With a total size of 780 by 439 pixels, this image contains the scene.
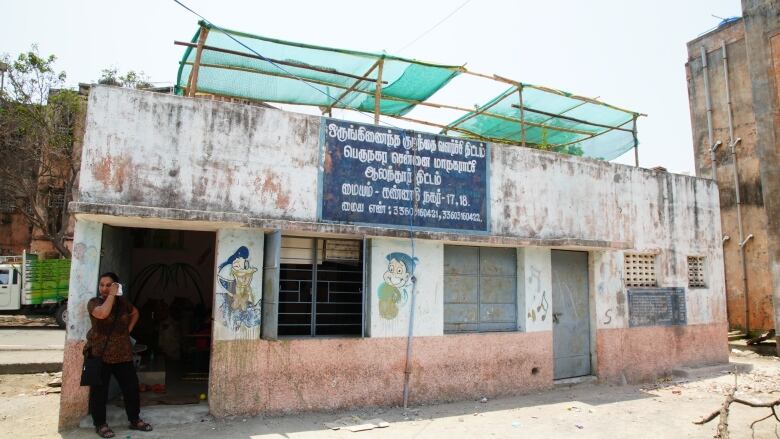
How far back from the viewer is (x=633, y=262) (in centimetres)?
955

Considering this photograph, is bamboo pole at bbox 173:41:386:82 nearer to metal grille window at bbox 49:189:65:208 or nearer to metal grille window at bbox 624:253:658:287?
metal grille window at bbox 624:253:658:287

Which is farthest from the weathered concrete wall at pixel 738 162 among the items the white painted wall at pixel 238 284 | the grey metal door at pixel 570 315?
the white painted wall at pixel 238 284

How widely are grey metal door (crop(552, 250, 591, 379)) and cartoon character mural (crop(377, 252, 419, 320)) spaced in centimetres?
293

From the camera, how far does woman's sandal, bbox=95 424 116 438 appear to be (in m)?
5.25

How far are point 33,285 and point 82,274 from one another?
11695 millimetres

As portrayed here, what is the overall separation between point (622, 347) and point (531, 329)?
2.16m

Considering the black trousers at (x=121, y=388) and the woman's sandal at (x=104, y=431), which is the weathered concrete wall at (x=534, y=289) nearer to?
the black trousers at (x=121, y=388)

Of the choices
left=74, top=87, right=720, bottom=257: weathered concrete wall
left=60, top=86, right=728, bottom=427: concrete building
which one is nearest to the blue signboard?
left=60, top=86, right=728, bottom=427: concrete building

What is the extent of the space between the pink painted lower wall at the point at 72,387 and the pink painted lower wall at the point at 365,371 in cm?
138

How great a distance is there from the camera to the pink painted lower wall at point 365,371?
6.05 meters

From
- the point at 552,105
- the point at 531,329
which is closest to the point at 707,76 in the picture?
the point at 552,105

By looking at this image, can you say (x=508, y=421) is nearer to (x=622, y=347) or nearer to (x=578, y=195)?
(x=622, y=347)

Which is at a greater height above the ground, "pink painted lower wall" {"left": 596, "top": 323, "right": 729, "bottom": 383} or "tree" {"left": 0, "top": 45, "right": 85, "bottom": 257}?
"tree" {"left": 0, "top": 45, "right": 85, "bottom": 257}

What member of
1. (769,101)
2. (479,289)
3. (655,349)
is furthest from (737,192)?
(479,289)
